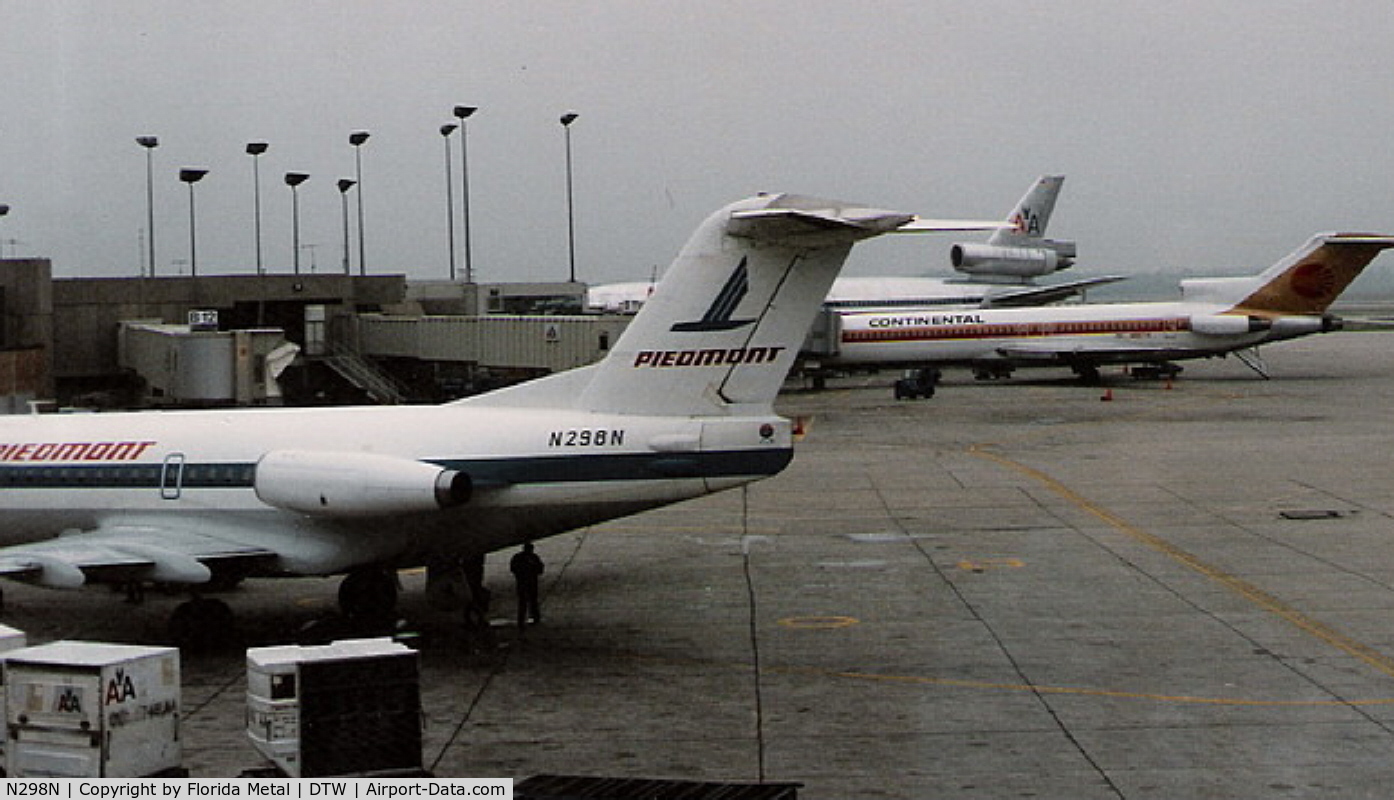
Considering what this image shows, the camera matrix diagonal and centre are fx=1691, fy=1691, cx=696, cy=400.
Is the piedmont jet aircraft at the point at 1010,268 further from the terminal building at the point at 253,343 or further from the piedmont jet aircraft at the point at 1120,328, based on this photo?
the terminal building at the point at 253,343

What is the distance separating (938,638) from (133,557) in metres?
11.2

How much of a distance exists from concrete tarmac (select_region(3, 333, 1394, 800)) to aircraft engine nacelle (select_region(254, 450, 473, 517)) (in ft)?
7.74

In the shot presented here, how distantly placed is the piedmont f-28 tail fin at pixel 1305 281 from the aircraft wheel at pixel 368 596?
5407 cm

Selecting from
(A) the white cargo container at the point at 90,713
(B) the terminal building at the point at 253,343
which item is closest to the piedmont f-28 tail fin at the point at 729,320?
(A) the white cargo container at the point at 90,713

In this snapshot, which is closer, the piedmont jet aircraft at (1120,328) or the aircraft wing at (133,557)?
the aircraft wing at (133,557)

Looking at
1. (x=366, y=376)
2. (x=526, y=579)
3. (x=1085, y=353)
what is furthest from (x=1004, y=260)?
(x=526, y=579)

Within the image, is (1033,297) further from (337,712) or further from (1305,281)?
(337,712)

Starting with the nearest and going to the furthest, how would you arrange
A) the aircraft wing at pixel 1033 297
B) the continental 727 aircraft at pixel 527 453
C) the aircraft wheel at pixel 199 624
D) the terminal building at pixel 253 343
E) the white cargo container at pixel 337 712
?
the white cargo container at pixel 337 712
the continental 727 aircraft at pixel 527 453
the aircraft wheel at pixel 199 624
the terminal building at pixel 253 343
the aircraft wing at pixel 1033 297

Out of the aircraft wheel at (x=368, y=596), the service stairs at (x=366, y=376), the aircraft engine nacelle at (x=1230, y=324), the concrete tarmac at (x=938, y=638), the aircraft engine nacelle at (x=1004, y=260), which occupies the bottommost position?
the concrete tarmac at (x=938, y=638)

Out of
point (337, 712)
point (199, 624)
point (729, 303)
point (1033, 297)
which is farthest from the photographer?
point (1033, 297)

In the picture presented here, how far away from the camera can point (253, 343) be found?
4569cm

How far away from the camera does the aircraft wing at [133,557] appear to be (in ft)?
74.3

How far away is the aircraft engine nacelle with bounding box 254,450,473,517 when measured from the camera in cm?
2159

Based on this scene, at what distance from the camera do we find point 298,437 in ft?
80.2
